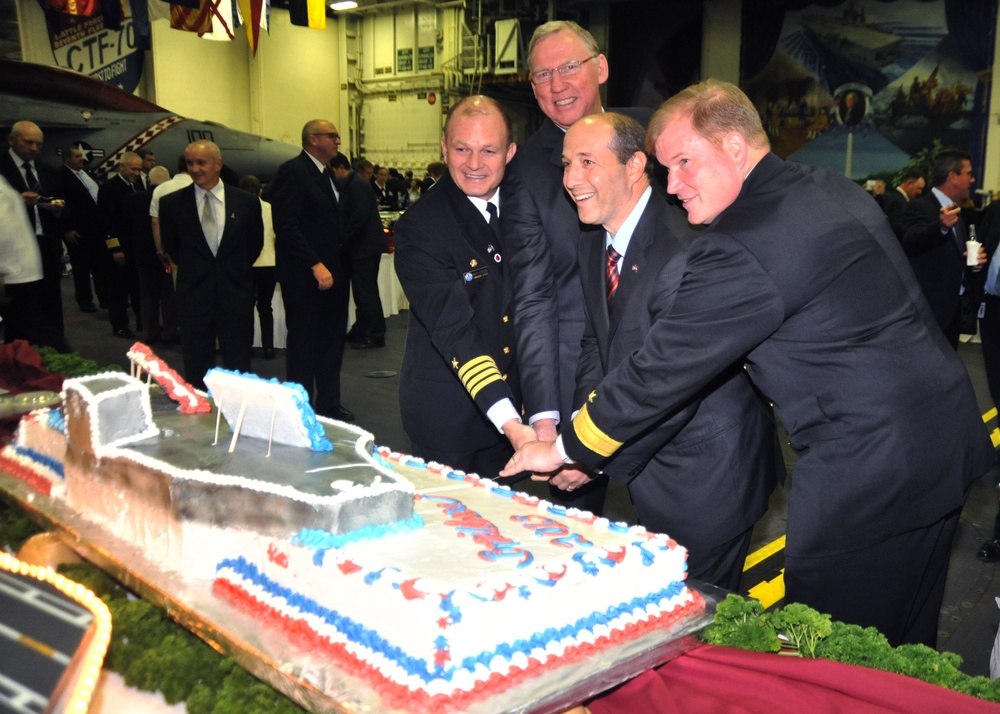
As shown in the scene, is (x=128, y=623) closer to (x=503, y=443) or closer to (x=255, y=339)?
(x=503, y=443)

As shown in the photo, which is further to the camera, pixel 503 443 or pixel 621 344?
pixel 503 443

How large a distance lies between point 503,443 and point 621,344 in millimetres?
856

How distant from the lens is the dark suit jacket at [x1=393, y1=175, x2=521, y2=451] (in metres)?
2.60

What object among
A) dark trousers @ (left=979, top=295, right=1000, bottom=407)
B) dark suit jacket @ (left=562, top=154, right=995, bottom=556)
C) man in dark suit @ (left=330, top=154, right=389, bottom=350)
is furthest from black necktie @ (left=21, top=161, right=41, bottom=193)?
dark trousers @ (left=979, top=295, right=1000, bottom=407)

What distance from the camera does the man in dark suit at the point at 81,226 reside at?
965 centimetres

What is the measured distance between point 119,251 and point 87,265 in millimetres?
1660

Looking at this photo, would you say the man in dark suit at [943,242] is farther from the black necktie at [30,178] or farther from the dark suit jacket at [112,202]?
the dark suit jacket at [112,202]

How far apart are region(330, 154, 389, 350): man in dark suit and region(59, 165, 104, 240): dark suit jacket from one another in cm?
338

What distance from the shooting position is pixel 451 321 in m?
2.61

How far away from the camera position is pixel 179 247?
19.0 feet

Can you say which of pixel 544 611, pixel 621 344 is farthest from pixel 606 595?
pixel 621 344

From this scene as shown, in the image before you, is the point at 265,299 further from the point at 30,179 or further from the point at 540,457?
the point at 540,457

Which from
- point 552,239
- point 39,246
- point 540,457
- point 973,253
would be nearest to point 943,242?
point 973,253

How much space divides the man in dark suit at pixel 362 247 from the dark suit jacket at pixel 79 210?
3.38 m
